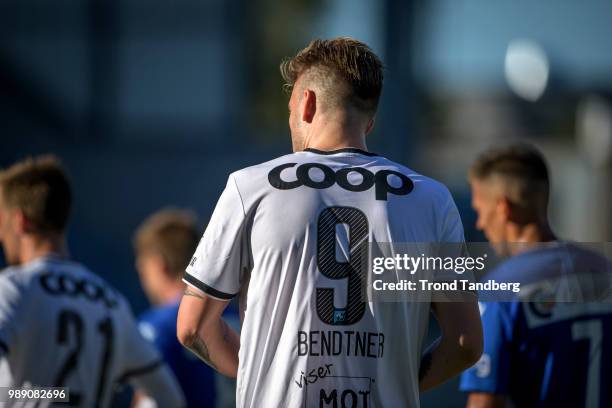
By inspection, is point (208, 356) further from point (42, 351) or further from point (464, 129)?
point (464, 129)

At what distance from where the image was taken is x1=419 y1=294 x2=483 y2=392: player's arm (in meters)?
2.95

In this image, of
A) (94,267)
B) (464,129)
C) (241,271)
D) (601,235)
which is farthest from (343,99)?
(464,129)

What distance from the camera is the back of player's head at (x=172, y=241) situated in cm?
580

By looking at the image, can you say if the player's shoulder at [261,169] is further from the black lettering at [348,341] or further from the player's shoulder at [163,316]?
the player's shoulder at [163,316]

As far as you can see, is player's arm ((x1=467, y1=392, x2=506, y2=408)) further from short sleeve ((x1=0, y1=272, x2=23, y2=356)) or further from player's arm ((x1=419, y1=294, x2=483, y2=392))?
short sleeve ((x1=0, y1=272, x2=23, y2=356))

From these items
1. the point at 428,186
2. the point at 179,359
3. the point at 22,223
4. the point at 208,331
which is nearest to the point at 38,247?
the point at 22,223

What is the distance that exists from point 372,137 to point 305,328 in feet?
36.8

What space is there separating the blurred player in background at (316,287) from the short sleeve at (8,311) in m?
1.30

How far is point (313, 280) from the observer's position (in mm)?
2809

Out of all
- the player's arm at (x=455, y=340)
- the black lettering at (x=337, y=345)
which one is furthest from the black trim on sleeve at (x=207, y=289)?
the player's arm at (x=455, y=340)

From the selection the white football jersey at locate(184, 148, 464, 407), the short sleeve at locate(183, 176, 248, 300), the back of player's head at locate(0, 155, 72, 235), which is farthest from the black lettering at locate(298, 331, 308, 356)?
the back of player's head at locate(0, 155, 72, 235)

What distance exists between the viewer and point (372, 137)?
45.5 ft

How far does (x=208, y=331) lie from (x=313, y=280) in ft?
1.30

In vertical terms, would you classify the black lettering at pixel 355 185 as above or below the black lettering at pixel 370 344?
above
